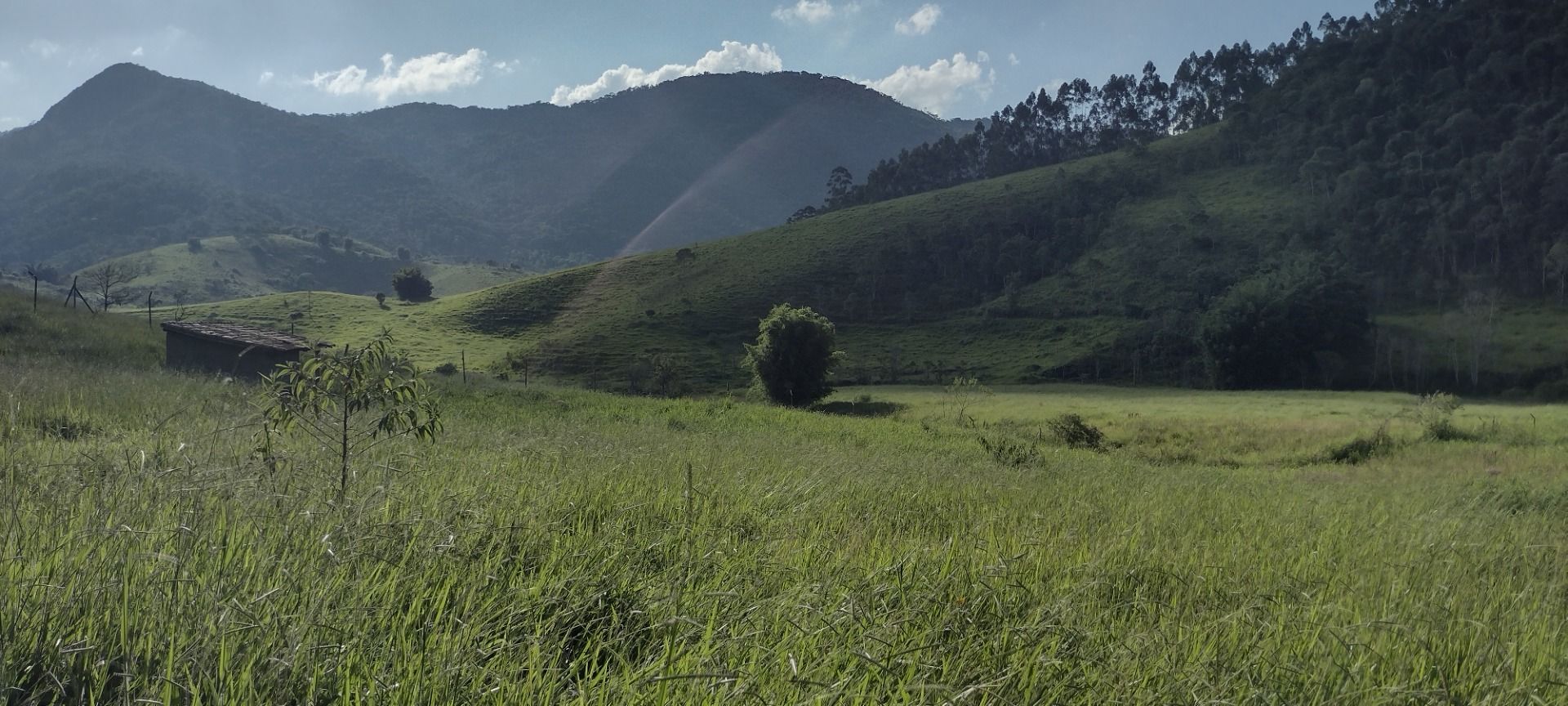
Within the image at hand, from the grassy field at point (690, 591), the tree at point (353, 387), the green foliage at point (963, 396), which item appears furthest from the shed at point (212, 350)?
the green foliage at point (963, 396)

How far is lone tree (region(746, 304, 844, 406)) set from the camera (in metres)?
51.3

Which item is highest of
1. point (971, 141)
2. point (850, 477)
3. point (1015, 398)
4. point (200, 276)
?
point (971, 141)

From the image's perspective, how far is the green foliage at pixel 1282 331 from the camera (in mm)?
66250

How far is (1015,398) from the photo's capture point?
49406 mm

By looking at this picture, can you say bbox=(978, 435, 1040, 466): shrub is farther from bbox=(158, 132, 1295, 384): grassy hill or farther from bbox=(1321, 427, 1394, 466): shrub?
bbox=(158, 132, 1295, 384): grassy hill

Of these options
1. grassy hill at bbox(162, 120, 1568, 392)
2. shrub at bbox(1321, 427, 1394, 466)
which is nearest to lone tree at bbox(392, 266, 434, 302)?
grassy hill at bbox(162, 120, 1568, 392)

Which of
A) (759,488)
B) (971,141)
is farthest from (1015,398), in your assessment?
(971,141)

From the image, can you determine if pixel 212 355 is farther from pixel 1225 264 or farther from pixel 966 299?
pixel 1225 264

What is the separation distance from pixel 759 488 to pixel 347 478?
2.69m

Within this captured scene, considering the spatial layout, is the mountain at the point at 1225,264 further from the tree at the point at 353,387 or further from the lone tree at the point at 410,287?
the tree at the point at 353,387

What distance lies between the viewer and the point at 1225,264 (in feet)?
293

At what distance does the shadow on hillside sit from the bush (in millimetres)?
11694

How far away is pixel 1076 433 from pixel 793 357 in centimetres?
2173

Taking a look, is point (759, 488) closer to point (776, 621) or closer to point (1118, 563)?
point (1118, 563)
